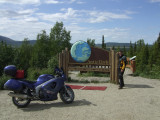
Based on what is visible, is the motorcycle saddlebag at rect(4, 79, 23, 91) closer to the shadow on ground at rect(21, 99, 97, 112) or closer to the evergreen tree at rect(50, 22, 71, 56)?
the shadow on ground at rect(21, 99, 97, 112)

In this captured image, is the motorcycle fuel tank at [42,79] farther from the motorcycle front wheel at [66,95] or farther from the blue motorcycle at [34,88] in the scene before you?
the motorcycle front wheel at [66,95]

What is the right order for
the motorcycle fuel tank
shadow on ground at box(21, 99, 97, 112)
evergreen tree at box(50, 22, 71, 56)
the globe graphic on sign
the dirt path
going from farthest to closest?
evergreen tree at box(50, 22, 71, 56)
the globe graphic on sign
the motorcycle fuel tank
shadow on ground at box(21, 99, 97, 112)
the dirt path

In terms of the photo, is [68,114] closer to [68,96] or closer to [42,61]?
[68,96]

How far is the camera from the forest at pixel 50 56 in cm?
1410

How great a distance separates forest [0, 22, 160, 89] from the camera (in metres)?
14.1

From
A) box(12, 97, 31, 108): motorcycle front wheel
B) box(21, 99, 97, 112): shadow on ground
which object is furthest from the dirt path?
box(12, 97, 31, 108): motorcycle front wheel

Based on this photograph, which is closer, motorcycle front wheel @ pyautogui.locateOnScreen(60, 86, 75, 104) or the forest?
motorcycle front wheel @ pyautogui.locateOnScreen(60, 86, 75, 104)

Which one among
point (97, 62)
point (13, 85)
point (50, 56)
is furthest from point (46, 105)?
point (50, 56)

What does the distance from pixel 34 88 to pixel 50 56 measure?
40675 mm

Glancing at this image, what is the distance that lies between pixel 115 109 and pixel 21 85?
3.13m

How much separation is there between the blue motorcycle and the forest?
3.64 metres

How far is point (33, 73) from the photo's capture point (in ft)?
39.1

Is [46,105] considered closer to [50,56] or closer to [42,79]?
[42,79]

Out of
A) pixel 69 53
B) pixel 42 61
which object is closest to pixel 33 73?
pixel 69 53
